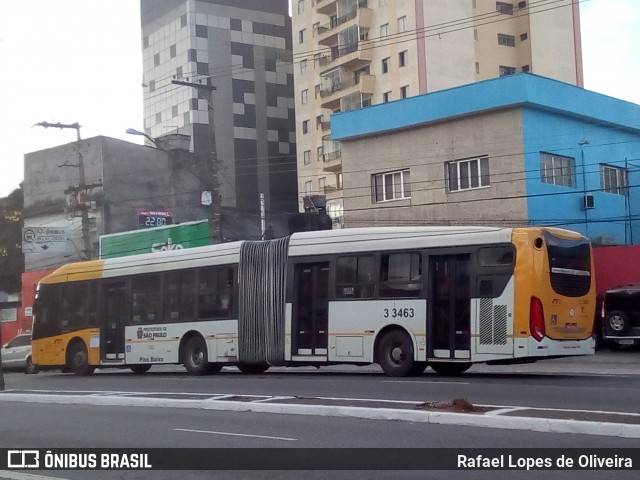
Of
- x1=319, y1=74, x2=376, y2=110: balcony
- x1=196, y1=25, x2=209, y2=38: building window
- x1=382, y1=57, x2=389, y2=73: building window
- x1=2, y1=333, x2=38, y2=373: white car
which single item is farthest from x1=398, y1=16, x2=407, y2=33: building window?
x1=2, y1=333, x2=38, y2=373: white car

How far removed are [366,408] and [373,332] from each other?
21.7 ft

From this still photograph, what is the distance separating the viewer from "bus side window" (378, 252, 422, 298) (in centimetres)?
1883

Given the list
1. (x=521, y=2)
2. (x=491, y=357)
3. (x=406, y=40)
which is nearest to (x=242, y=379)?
(x=491, y=357)

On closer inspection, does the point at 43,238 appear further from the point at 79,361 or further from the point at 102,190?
the point at 79,361

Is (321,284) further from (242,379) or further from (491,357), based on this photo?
(491,357)

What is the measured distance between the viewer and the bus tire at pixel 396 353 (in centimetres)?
1872

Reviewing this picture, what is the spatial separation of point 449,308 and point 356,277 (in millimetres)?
2525

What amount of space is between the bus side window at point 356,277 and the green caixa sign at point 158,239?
21.2m

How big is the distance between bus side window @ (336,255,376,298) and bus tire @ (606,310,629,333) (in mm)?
9458

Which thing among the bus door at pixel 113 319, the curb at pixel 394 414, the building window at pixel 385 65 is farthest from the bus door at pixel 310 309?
the building window at pixel 385 65

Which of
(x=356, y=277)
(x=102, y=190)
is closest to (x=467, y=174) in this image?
(x=356, y=277)

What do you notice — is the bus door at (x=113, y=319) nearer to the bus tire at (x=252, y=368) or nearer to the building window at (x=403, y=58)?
the bus tire at (x=252, y=368)

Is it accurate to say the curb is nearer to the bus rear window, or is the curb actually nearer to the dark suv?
the bus rear window

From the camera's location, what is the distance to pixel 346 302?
1984 centimetres
